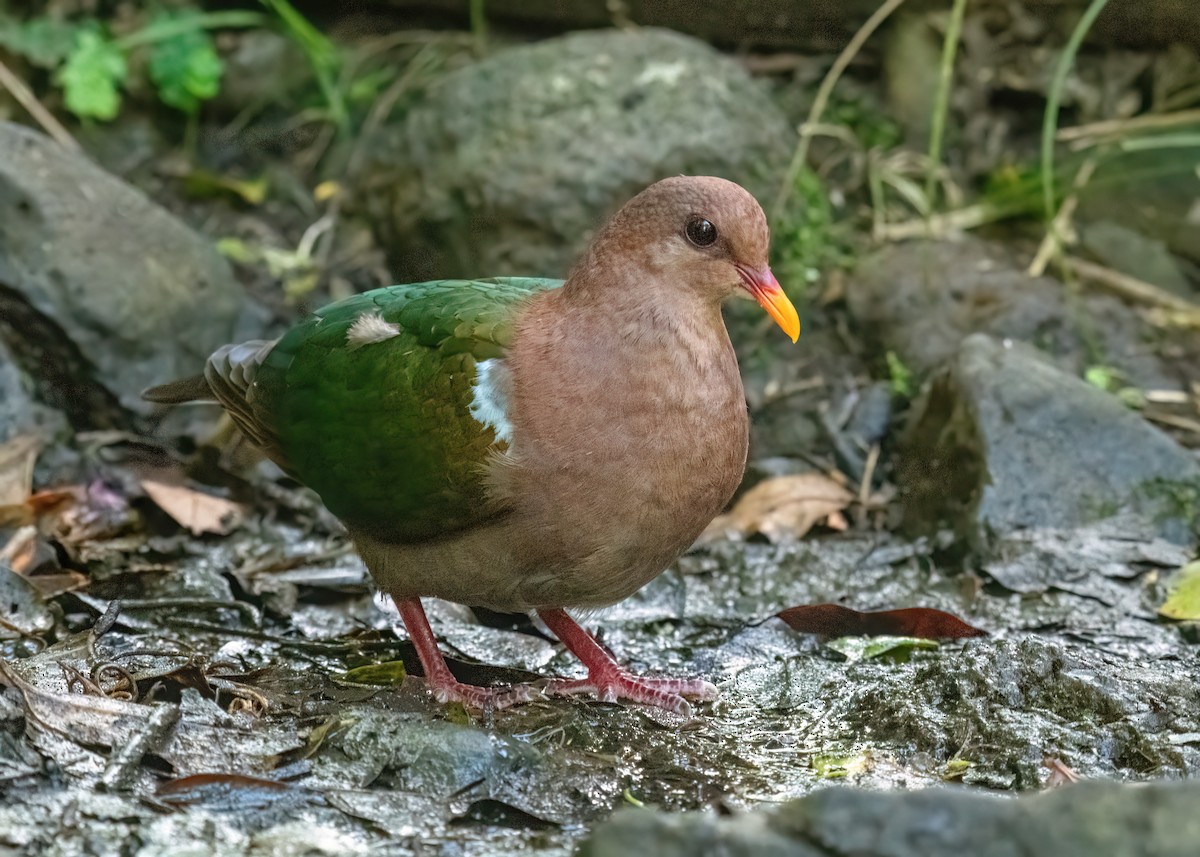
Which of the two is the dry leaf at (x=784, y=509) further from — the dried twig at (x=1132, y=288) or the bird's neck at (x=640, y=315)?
the dried twig at (x=1132, y=288)

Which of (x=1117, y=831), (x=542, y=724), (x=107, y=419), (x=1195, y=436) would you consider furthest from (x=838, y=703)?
(x=107, y=419)

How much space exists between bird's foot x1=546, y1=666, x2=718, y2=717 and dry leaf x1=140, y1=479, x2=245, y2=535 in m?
1.77

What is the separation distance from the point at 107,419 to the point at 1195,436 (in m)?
4.29

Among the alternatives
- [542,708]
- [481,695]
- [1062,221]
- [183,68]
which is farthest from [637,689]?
[183,68]

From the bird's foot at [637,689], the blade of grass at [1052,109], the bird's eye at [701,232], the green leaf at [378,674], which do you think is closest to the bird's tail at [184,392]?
the green leaf at [378,674]

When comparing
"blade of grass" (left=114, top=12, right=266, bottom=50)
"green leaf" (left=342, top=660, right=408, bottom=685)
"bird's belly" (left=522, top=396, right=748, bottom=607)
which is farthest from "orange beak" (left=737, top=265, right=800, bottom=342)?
"blade of grass" (left=114, top=12, right=266, bottom=50)

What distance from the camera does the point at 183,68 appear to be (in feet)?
22.8

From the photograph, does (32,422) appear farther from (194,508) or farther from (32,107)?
(32,107)

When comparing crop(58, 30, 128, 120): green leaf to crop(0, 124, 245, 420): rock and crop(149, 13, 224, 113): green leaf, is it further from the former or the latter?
crop(0, 124, 245, 420): rock

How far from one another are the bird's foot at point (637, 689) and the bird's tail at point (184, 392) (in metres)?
1.48

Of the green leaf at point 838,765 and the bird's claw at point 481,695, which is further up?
the green leaf at point 838,765

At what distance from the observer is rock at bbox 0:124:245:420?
5.58 metres

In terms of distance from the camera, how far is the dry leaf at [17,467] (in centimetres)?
496

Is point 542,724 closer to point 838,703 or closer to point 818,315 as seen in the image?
point 838,703
